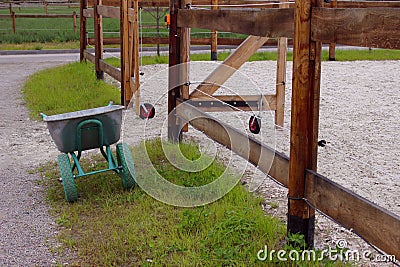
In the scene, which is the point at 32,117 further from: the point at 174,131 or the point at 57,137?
the point at 57,137

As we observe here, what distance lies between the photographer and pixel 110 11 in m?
10.0

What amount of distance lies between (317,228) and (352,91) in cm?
629

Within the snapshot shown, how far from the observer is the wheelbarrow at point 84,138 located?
189 inches

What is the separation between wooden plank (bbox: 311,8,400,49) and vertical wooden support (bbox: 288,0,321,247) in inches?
3.0

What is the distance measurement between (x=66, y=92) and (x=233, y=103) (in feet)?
11.7

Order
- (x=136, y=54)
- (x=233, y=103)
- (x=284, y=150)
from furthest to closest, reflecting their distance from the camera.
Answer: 1. (x=136, y=54)
2. (x=233, y=103)
3. (x=284, y=150)

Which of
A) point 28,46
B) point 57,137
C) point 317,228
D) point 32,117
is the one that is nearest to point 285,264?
point 317,228

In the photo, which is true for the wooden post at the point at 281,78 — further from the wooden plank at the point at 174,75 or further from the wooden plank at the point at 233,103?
the wooden plank at the point at 174,75

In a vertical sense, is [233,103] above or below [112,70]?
below

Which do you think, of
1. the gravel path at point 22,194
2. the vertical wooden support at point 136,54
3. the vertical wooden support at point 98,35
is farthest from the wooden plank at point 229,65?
the vertical wooden support at point 98,35

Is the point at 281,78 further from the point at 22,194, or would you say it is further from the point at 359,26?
the point at 359,26

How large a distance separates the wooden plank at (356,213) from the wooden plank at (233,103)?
3.41 m

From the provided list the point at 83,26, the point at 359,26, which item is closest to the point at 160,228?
the point at 359,26

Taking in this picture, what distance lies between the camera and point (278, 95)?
7.30 m
